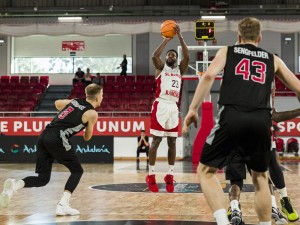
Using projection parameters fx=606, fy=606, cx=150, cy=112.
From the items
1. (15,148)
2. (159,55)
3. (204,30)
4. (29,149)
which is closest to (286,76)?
(159,55)

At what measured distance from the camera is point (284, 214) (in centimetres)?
680

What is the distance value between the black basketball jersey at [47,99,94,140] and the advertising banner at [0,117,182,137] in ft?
49.2

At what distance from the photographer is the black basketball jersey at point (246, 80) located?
4.55m

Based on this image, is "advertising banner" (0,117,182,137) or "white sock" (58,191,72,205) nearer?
"white sock" (58,191,72,205)

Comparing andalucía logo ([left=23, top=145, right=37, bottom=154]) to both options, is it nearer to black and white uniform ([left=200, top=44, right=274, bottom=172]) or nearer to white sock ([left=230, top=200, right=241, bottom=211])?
white sock ([left=230, top=200, right=241, bottom=211])

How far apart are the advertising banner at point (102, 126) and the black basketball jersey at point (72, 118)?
14989mm

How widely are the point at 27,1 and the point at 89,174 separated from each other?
16.6 metres

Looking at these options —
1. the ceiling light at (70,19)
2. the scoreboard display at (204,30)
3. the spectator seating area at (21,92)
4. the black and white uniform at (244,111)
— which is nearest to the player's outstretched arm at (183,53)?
the black and white uniform at (244,111)

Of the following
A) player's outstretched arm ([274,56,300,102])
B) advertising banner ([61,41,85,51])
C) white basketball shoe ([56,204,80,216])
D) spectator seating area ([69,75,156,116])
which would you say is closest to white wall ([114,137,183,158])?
spectator seating area ([69,75,156,116])

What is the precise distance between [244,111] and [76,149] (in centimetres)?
1465

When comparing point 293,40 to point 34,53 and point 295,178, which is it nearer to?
point 34,53

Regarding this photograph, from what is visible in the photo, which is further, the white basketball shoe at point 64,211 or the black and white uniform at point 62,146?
the black and white uniform at point 62,146

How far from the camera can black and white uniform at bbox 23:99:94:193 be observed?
7.21 meters

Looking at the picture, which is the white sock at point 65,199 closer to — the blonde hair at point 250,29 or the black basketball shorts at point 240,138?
the black basketball shorts at point 240,138
